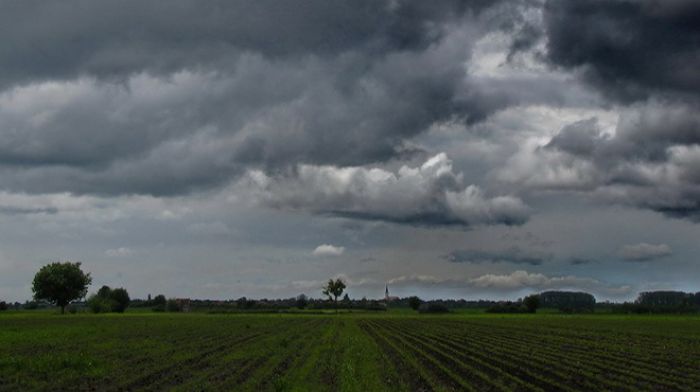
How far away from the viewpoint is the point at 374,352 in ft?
137

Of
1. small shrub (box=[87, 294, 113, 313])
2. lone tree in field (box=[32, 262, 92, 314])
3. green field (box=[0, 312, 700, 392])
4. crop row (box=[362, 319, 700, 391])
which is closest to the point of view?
green field (box=[0, 312, 700, 392])

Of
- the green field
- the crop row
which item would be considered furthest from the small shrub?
the crop row

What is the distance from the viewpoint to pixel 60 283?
145m

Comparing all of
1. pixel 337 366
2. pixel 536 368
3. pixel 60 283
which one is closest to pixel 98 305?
pixel 60 283

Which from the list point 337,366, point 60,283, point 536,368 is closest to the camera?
point 337,366

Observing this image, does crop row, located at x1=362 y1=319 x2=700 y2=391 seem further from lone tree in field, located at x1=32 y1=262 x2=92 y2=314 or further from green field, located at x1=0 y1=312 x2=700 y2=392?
lone tree in field, located at x1=32 y1=262 x2=92 y2=314

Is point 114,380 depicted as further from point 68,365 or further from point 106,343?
point 106,343

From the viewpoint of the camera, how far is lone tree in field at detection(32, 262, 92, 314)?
145m

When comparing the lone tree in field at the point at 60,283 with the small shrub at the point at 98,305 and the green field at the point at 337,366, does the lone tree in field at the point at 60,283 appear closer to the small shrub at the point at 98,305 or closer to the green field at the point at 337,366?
the small shrub at the point at 98,305

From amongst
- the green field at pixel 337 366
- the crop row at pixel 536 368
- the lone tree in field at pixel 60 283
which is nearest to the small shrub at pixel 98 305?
the lone tree in field at pixel 60 283

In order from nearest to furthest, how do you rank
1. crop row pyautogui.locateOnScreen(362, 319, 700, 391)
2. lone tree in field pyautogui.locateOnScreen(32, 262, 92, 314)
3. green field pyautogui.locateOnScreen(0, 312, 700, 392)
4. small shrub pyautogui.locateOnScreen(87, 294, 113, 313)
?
green field pyautogui.locateOnScreen(0, 312, 700, 392), crop row pyautogui.locateOnScreen(362, 319, 700, 391), lone tree in field pyautogui.locateOnScreen(32, 262, 92, 314), small shrub pyautogui.locateOnScreen(87, 294, 113, 313)

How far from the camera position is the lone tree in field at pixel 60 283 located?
145 m

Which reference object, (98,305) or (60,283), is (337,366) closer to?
(60,283)

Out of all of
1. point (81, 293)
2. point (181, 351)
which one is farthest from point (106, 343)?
point (81, 293)
